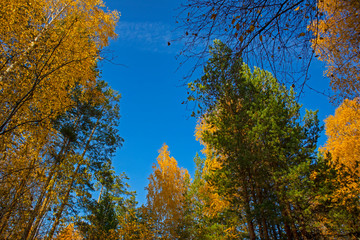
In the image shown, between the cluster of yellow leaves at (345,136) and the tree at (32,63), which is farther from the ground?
the cluster of yellow leaves at (345,136)

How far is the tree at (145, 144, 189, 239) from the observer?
10703 mm

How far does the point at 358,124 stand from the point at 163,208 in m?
12.9

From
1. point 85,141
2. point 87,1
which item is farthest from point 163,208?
point 87,1

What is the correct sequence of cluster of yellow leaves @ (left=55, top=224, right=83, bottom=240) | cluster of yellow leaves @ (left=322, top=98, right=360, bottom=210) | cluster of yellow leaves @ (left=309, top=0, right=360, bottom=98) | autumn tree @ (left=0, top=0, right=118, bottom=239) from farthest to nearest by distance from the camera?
cluster of yellow leaves @ (left=322, top=98, right=360, bottom=210), cluster of yellow leaves @ (left=55, top=224, right=83, bottom=240), cluster of yellow leaves @ (left=309, top=0, right=360, bottom=98), autumn tree @ (left=0, top=0, right=118, bottom=239)

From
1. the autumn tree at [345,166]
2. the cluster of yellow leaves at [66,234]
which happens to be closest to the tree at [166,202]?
the cluster of yellow leaves at [66,234]

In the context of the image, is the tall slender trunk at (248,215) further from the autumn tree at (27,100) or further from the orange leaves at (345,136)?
the orange leaves at (345,136)

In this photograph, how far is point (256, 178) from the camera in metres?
6.57

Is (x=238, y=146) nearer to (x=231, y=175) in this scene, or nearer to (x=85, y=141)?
(x=231, y=175)

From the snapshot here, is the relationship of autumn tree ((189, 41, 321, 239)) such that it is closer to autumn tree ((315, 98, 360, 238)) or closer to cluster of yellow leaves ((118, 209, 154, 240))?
autumn tree ((315, 98, 360, 238))

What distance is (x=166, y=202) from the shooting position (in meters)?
11.2

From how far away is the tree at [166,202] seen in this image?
1070 cm

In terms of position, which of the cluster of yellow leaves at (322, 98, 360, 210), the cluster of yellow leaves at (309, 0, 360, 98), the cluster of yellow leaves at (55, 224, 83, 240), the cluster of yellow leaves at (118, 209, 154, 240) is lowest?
the cluster of yellow leaves at (55, 224, 83, 240)

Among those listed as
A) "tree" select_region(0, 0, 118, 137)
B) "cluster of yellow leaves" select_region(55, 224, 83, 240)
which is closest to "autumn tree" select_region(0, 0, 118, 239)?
"tree" select_region(0, 0, 118, 137)

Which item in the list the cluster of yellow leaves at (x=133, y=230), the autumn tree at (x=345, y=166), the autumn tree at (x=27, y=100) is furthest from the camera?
the cluster of yellow leaves at (x=133, y=230)
